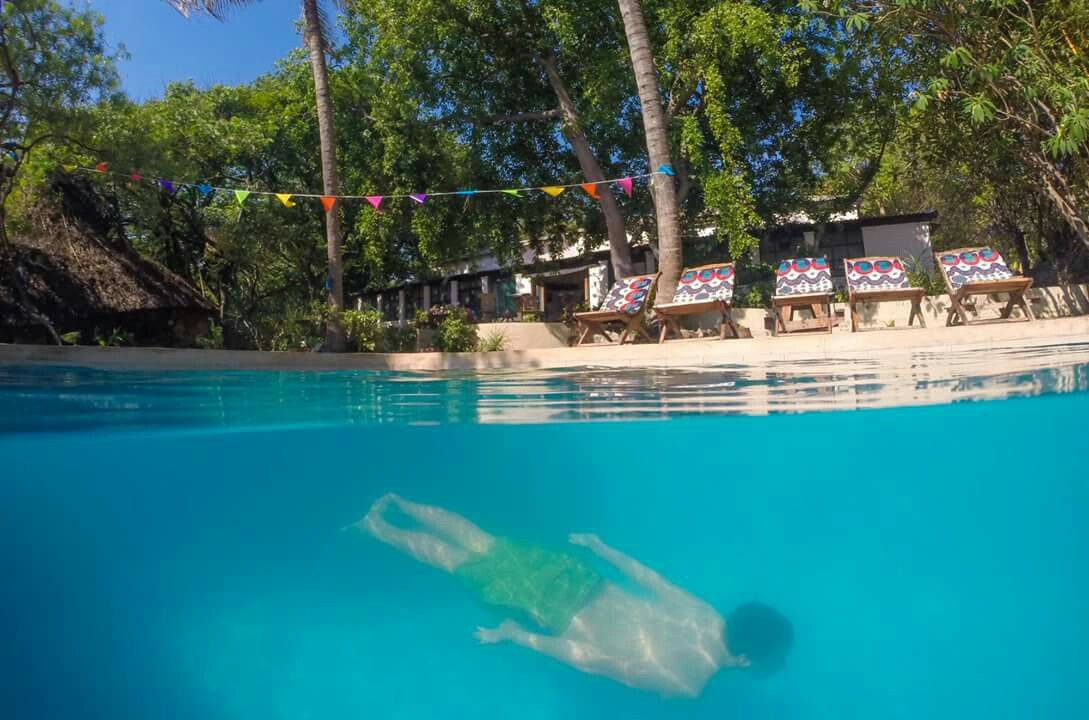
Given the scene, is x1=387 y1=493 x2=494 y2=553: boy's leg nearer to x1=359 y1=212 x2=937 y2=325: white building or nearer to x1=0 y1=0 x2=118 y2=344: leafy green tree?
x1=0 y1=0 x2=118 y2=344: leafy green tree

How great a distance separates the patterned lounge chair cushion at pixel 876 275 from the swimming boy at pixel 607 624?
832cm

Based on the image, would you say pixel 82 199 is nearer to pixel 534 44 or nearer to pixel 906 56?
pixel 534 44

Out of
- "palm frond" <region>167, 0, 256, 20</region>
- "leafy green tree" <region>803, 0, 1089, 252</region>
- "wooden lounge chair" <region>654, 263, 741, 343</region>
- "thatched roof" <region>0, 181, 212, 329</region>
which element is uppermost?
"palm frond" <region>167, 0, 256, 20</region>

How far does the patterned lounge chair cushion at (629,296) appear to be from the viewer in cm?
1205

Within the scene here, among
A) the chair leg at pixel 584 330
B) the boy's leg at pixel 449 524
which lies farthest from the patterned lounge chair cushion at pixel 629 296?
the boy's leg at pixel 449 524

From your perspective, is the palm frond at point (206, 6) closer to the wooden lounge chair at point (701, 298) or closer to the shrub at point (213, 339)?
the shrub at point (213, 339)

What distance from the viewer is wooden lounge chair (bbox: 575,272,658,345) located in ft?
38.9

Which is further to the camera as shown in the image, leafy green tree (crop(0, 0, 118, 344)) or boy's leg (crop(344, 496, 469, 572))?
leafy green tree (crop(0, 0, 118, 344))

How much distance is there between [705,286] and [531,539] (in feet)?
25.2

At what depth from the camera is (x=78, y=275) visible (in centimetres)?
1503

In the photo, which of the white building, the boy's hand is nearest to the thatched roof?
the white building

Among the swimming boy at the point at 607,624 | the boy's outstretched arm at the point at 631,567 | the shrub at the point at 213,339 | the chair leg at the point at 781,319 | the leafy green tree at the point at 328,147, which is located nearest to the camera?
the swimming boy at the point at 607,624

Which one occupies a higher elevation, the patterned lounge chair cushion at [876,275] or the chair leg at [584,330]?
the patterned lounge chair cushion at [876,275]

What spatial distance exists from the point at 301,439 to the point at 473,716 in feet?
7.38
